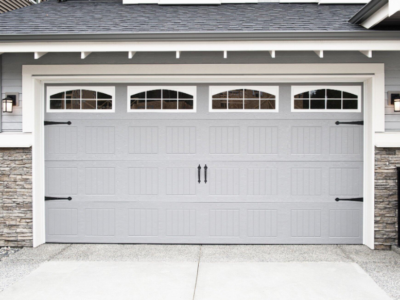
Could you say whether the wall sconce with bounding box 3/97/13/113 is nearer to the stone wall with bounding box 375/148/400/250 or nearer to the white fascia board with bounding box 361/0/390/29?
the white fascia board with bounding box 361/0/390/29

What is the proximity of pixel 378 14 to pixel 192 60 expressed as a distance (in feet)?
7.80

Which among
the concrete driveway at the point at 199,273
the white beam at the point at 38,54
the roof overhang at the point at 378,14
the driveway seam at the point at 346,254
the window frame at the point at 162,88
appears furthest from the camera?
the window frame at the point at 162,88

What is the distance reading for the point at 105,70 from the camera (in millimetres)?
5277

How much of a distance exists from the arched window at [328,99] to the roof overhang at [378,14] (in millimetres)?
922

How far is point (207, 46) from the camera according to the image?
4742 millimetres

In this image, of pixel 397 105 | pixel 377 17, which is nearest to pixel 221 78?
pixel 377 17

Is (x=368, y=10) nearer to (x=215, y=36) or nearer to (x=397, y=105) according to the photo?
(x=397, y=105)

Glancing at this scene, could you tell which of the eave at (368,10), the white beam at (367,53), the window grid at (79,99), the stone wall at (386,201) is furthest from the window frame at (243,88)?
the stone wall at (386,201)

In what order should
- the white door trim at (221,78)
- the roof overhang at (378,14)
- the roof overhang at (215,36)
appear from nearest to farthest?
the roof overhang at (378,14), the roof overhang at (215,36), the white door trim at (221,78)

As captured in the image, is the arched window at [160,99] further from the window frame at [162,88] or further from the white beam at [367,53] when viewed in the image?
the white beam at [367,53]

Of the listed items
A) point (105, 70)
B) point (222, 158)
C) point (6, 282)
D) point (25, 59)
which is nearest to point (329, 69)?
point (222, 158)

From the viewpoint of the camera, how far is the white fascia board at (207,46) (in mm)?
4672

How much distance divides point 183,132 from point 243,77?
1.14 meters

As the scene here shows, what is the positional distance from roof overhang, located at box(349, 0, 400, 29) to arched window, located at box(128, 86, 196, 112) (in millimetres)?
2431
